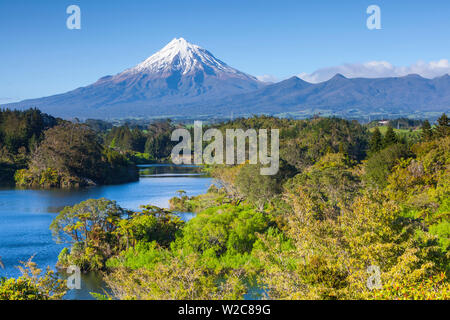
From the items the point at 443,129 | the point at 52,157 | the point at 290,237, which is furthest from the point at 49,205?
the point at 443,129

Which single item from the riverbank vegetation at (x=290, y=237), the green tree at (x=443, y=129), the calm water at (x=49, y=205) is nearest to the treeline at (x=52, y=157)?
the calm water at (x=49, y=205)

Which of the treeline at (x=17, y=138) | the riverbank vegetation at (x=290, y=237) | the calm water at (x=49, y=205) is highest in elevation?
the treeline at (x=17, y=138)

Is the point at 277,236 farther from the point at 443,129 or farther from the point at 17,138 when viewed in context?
the point at 17,138

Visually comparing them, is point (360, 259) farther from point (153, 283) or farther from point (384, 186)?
point (384, 186)

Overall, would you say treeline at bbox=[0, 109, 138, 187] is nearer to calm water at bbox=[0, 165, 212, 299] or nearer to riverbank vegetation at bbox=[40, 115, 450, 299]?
calm water at bbox=[0, 165, 212, 299]

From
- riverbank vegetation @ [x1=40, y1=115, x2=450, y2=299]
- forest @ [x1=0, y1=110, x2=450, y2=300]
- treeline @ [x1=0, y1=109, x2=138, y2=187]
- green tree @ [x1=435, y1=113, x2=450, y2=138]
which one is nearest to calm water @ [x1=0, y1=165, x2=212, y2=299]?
forest @ [x1=0, y1=110, x2=450, y2=300]

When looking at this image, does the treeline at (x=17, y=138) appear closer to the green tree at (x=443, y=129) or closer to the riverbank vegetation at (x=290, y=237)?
the riverbank vegetation at (x=290, y=237)

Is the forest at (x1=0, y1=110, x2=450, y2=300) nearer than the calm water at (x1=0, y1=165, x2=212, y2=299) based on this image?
Yes
